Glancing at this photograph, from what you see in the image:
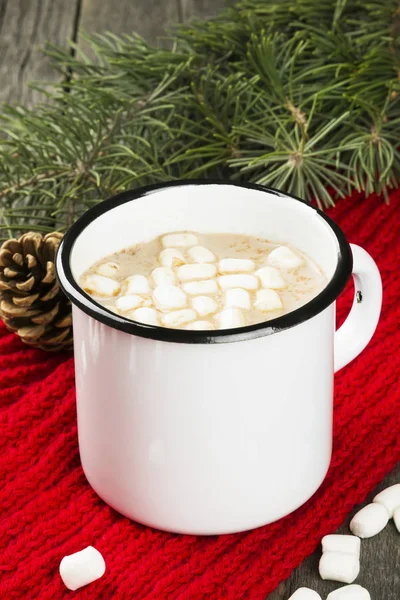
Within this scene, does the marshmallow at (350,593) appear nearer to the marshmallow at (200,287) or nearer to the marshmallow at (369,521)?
the marshmallow at (369,521)

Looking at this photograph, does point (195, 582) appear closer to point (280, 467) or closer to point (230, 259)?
point (280, 467)

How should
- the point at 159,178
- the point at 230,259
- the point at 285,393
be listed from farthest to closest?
the point at 159,178, the point at 230,259, the point at 285,393

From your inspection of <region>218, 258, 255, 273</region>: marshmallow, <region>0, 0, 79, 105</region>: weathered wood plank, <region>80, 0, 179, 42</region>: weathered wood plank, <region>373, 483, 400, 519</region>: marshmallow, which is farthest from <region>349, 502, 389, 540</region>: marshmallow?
<region>80, 0, 179, 42</region>: weathered wood plank

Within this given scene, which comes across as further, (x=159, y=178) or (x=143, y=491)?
(x=159, y=178)

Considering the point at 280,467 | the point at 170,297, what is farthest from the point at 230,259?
the point at 280,467

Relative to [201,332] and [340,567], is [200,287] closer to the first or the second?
[201,332]
